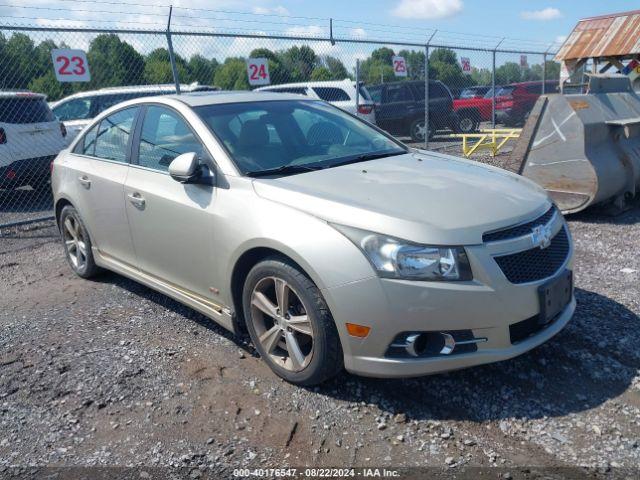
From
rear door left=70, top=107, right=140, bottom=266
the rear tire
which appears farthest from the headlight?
the rear tire

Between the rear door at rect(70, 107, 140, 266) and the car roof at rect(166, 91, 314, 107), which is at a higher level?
the car roof at rect(166, 91, 314, 107)

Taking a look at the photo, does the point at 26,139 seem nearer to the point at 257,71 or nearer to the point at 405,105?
the point at 257,71

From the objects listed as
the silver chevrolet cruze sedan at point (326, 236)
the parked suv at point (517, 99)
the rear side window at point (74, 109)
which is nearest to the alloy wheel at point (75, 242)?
the silver chevrolet cruze sedan at point (326, 236)

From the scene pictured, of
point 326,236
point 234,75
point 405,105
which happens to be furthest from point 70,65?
point 234,75

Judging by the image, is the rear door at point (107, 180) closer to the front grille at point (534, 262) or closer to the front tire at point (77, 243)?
the front tire at point (77, 243)

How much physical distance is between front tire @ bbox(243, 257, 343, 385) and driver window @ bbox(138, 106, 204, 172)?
3.44 feet

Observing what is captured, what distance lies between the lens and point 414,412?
3066 mm

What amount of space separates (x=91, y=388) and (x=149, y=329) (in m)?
0.83

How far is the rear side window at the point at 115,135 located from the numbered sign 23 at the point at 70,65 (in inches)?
131

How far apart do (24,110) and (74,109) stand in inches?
126

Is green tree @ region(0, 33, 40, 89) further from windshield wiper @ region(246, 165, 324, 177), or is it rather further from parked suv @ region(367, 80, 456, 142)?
parked suv @ region(367, 80, 456, 142)

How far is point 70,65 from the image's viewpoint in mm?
7652

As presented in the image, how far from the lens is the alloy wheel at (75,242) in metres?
5.18

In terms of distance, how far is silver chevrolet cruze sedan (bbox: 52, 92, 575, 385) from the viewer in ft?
9.22
